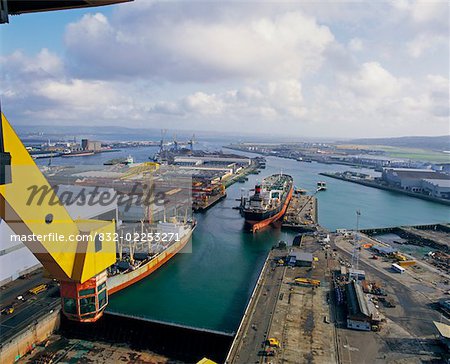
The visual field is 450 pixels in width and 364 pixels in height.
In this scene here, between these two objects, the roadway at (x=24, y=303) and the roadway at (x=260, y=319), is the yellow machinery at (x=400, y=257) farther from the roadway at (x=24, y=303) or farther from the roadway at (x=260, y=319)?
the roadway at (x=24, y=303)

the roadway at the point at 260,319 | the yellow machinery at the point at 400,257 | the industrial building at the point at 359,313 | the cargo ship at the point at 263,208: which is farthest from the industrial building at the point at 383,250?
the cargo ship at the point at 263,208

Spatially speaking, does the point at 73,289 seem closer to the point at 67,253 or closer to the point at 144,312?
the point at 67,253

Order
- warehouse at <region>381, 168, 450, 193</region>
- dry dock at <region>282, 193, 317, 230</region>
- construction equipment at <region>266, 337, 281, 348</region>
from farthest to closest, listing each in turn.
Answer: warehouse at <region>381, 168, 450, 193</region> → dry dock at <region>282, 193, 317, 230</region> → construction equipment at <region>266, 337, 281, 348</region>

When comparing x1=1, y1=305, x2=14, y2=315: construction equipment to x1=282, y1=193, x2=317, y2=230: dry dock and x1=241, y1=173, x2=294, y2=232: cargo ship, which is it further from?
x1=282, y1=193, x2=317, y2=230: dry dock

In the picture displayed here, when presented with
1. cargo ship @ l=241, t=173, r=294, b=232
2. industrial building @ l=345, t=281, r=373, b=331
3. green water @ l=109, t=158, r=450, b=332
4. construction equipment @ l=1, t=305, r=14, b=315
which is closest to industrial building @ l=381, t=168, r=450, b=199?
green water @ l=109, t=158, r=450, b=332

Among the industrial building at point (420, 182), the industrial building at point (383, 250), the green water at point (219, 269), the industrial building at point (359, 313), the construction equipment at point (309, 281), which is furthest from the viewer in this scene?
the industrial building at point (420, 182)
